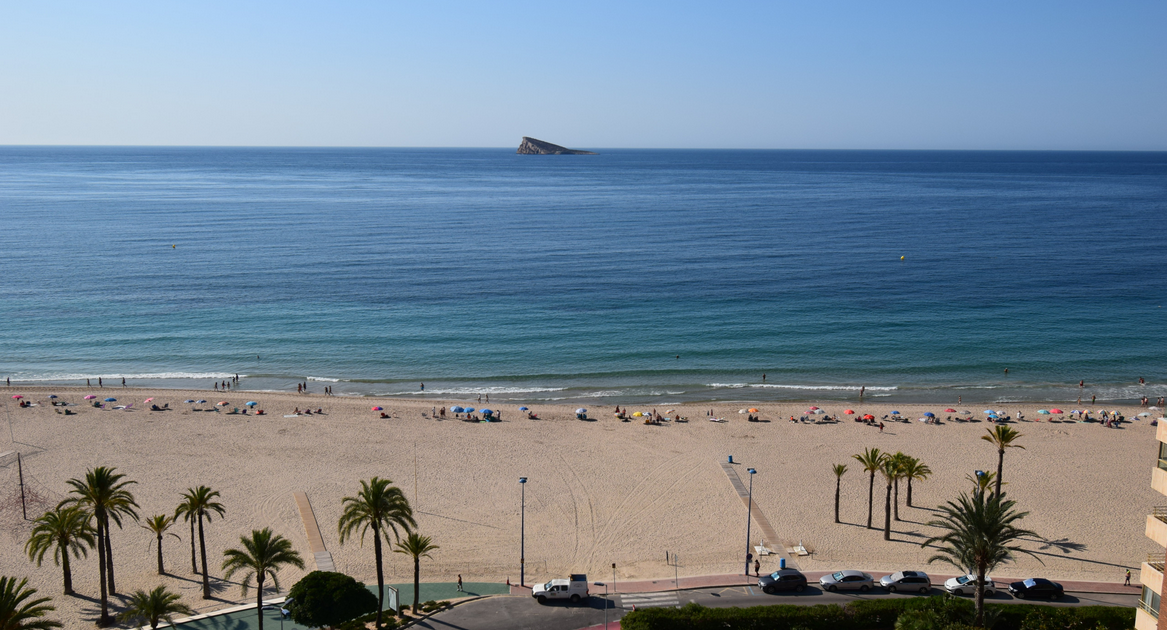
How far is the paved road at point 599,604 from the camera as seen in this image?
2925 centimetres

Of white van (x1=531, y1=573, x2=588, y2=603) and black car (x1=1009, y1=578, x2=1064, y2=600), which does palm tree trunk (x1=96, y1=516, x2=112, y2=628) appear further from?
black car (x1=1009, y1=578, x2=1064, y2=600)

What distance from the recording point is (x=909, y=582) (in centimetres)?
3186

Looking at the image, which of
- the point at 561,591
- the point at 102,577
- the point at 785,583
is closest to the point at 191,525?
the point at 102,577

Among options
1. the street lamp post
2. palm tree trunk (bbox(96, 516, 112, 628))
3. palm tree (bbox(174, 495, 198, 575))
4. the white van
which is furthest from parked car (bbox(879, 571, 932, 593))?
palm tree trunk (bbox(96, 516, 112, 628))

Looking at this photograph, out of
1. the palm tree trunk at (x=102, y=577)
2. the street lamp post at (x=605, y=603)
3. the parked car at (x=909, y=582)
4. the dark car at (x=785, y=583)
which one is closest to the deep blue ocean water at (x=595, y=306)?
the street lamp post at (x=605, y=603)

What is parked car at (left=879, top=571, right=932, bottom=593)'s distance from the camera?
104 ft

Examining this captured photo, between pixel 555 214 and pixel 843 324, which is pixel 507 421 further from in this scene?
pixel 555 214

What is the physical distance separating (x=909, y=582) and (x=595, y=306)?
2128 inches

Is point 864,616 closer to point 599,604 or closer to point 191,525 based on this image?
point 599,604

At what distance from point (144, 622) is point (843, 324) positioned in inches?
2510

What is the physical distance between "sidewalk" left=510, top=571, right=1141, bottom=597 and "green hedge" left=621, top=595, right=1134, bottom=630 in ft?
12.7

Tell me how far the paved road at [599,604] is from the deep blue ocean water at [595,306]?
99.1 ft

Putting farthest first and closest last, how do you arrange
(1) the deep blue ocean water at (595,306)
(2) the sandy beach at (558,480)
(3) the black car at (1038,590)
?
(1) the deep blue ocean water at (595,306) → (2) the sandy beach at (558,480) → (3) the black car at (1038,590)

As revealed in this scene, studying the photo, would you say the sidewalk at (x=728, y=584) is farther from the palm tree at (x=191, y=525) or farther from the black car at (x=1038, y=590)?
the palm tree at (x=191, y=525)
